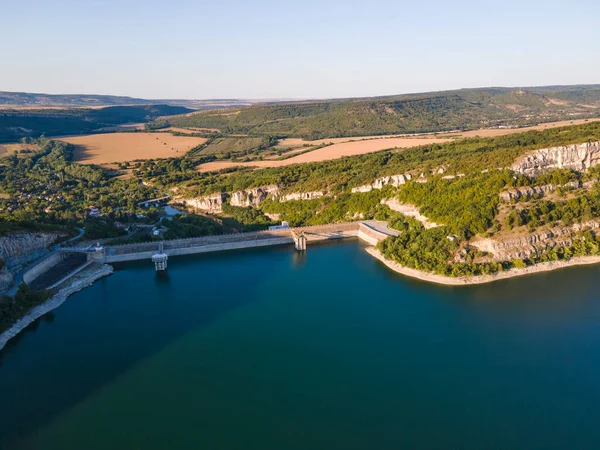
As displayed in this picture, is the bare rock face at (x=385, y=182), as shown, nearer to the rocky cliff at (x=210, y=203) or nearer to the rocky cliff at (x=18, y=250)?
the rocky cliff at (x=210, y=203)

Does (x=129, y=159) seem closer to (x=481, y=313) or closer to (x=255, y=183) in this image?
(x=255, y=183)

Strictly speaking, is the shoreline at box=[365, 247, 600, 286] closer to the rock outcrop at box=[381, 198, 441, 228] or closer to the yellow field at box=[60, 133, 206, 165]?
the rock outcrop at box=[381, 198, 441, 228]

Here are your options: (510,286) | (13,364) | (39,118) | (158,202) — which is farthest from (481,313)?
(39,118)

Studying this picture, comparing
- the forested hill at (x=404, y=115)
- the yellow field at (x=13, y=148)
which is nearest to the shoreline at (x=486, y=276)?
the forested hill at (x=404, y=115)

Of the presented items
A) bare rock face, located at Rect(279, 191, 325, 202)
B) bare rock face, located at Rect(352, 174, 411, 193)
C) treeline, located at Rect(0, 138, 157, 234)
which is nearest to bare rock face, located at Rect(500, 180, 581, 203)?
bare rock face, located at Rect(352, 174, 411, 193)

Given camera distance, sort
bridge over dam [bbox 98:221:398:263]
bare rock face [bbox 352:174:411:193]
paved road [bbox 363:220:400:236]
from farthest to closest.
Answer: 1. bare rock face [bbox 352:174:411:193]
2. paved road [bbox 363:220:400:236]
3. bridge over dam [bbox 98:221:398:263]
